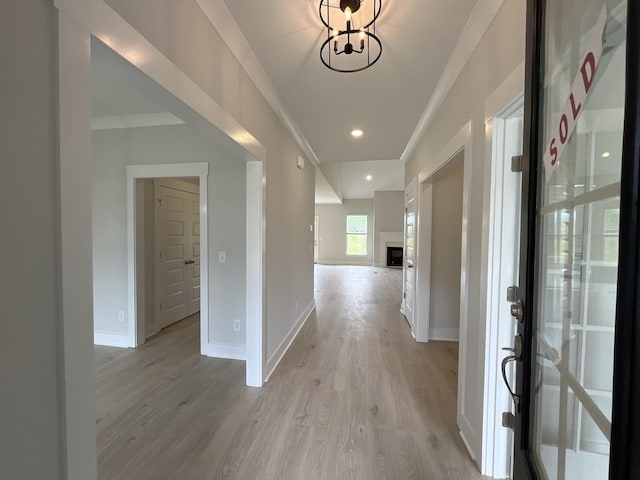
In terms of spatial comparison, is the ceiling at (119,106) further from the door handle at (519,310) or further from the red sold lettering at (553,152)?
the door handle at (519,310)

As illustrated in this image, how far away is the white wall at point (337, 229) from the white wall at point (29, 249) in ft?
35.9

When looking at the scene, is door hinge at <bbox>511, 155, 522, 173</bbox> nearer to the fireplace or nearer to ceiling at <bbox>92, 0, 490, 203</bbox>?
ceiling at <bbox>92, 0, 490, 203</bbox>

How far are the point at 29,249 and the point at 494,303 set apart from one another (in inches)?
72.4

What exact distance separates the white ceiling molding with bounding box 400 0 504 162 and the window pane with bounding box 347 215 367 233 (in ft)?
29.5

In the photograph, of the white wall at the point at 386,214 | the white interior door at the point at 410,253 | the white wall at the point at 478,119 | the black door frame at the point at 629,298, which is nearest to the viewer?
the black door frame at the point at 629,298

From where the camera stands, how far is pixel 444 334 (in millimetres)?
3422

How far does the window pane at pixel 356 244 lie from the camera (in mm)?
11625

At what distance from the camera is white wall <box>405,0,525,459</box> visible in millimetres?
1279

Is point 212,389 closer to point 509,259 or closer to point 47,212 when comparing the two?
point 47,212

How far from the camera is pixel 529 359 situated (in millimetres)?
892

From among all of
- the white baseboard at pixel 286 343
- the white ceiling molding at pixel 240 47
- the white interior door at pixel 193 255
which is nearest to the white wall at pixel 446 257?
the white baseboard at pixel 286 343

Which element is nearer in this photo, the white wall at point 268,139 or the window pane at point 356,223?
the white wall at point 268,139

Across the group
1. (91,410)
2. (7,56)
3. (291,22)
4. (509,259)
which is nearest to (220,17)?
(291,22)

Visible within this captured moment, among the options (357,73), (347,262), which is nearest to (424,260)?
(357,73)
